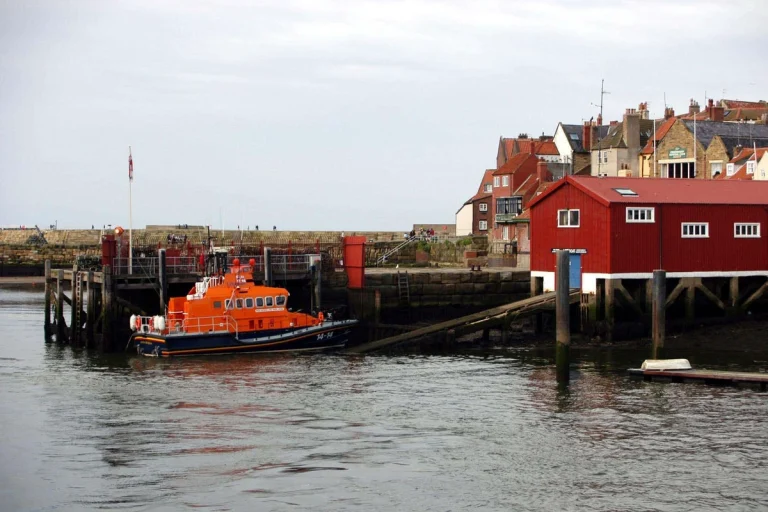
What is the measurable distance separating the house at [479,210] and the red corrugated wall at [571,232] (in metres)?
43.0

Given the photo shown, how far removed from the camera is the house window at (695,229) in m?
42.4

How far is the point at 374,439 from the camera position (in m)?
25.1

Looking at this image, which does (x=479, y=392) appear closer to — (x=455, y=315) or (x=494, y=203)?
(x=455, y=315)

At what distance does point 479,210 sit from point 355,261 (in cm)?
4653

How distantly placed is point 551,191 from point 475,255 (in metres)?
21.4

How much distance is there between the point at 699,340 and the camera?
40688 mm

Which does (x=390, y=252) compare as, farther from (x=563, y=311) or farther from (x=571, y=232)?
(x=563, y=311)

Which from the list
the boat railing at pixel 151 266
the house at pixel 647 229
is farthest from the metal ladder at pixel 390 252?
the boat railing at pixel 151 266

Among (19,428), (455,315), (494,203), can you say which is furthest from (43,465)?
(494,203)

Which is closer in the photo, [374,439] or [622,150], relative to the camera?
[374,439]

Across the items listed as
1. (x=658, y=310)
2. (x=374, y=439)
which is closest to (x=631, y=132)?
(x=658, y=310)

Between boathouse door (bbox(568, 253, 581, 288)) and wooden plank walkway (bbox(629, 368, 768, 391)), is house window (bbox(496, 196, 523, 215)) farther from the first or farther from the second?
wooden plank walkway (bbox(629, 368, 768, 391))

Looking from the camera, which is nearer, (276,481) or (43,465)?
→ (276,481)

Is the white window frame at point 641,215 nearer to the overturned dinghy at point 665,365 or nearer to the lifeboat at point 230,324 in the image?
the overturned dinghy at point 665,365
